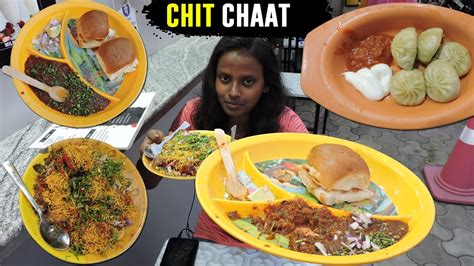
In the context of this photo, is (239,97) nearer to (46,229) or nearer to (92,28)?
(92,28)

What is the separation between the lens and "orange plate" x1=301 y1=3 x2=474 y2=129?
808 mm

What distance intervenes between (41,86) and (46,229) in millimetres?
312

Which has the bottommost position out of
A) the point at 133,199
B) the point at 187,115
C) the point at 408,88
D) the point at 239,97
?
the point at 187,115

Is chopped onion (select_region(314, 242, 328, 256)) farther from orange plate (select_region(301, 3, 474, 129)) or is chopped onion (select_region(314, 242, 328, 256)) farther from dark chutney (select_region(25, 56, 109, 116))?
dark chutney (select_region(25, 56, 109, 116))

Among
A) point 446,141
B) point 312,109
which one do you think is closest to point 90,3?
point 312,109

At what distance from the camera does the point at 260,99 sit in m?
1.36

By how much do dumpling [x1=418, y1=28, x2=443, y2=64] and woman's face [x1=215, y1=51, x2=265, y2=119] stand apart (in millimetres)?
496

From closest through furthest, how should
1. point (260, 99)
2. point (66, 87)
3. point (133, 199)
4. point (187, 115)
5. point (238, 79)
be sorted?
point (66, 87), point (133, 199), point (238, 79), point (260, 99), point (187, 115)

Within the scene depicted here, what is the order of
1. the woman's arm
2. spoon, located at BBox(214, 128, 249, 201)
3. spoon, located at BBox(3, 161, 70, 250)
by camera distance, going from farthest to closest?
the woman's arm
spoon, located at BBox(214, 128, 249, 201)
spoon, located at BBox(3, 161, 70, 250)

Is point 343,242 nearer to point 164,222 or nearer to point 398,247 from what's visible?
point 398,247

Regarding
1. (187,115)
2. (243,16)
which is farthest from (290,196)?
(187,115)

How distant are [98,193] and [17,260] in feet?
1.26

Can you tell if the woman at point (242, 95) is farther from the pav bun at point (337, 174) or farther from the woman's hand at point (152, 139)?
the pav bun at point (337, 174)

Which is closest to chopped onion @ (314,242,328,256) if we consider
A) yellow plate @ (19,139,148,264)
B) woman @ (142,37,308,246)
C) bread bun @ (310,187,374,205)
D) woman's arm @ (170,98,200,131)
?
bread bun @ (310,187,374,205)
